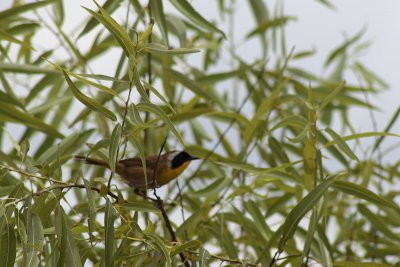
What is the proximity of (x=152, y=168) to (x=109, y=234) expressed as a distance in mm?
1751

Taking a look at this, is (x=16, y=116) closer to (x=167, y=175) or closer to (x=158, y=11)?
(x=158, y=11)

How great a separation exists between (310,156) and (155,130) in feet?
4.07

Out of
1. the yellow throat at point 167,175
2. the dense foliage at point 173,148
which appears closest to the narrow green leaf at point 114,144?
the dense foliage at point 173,148

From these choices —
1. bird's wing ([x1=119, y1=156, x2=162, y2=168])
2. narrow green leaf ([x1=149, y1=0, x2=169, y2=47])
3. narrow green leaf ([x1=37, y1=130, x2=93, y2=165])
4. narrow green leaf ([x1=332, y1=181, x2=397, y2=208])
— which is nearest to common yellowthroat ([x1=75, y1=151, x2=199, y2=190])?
bird's wing ([x1=119, y1=156, x2=162, y2=168])

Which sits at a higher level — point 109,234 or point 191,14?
point 191,14

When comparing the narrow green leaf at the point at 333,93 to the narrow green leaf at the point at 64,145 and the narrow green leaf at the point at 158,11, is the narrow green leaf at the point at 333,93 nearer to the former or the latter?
the narrow green leaf at the point at 158,11

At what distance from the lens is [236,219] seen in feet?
9.36

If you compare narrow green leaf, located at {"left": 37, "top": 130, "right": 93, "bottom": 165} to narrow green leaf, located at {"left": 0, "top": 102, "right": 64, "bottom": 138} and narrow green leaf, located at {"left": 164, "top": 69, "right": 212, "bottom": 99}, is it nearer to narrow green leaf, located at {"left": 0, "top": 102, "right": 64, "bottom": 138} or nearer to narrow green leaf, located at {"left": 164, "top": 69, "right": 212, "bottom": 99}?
narrow green leaf, located at {"left": 0, "top": 102, "right": 64, "bottom": 138}

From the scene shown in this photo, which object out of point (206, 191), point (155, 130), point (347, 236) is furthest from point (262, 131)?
point (347, 236)

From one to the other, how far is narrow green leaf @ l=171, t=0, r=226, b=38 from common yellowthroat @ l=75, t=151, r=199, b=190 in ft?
2.63

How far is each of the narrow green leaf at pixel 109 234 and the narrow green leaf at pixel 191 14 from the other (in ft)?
3.12

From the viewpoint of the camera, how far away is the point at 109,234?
1827 millimetres

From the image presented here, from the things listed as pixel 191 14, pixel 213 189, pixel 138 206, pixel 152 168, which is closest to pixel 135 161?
pixel 152 168

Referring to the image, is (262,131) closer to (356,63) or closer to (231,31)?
(231,31)
